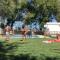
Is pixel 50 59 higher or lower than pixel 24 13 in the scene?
lower

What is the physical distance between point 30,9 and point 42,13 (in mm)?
2550

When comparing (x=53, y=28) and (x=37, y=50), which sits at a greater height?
(x=53, y=28)

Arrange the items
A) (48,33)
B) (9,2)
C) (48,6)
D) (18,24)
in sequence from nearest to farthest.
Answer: (9,2) → (48,33) → (48,6) → (18,24)

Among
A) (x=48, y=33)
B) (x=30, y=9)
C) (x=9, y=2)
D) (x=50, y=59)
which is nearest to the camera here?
(x=9, y=2)

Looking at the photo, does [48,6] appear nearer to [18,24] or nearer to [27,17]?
[27,17]

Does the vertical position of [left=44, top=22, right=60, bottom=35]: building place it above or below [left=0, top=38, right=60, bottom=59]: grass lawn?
above

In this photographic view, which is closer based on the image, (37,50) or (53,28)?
(37,50)

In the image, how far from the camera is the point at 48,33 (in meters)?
49.7

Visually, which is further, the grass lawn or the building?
the building

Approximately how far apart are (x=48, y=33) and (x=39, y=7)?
8.65 meters

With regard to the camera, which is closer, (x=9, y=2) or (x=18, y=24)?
(x=9, y=2)

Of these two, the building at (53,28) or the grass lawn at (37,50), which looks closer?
the grass lawn at (37,50)

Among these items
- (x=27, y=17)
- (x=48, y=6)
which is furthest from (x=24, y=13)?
(x=48, y=6)

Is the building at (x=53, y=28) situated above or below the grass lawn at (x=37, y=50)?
above
